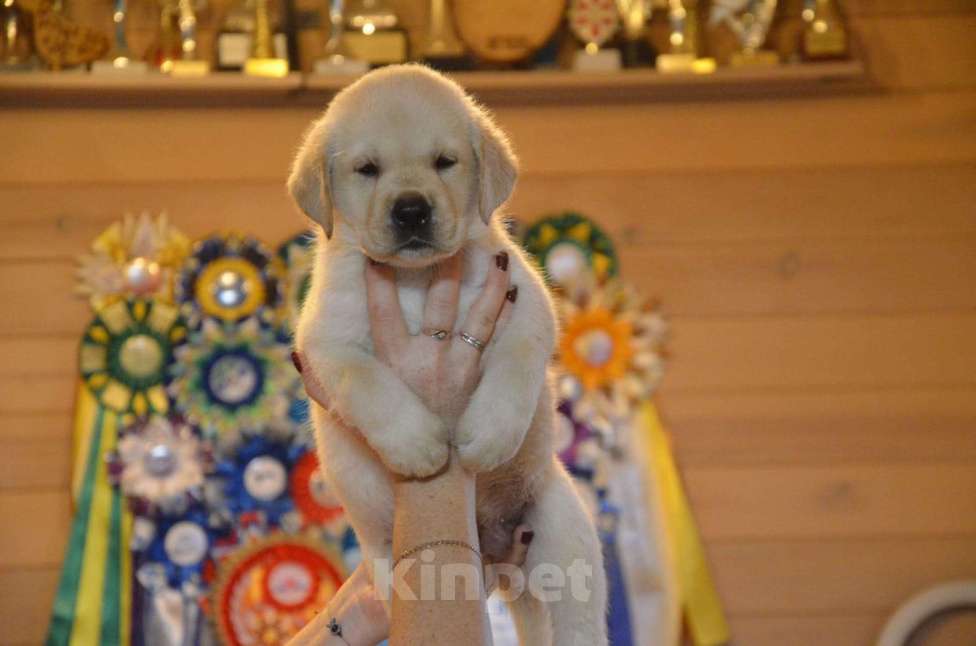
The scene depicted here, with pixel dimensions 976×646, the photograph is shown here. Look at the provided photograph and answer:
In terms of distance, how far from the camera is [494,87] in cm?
302

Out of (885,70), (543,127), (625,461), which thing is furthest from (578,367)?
(885,70)

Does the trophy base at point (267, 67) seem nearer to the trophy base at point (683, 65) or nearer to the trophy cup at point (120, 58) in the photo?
the trophy cup at point (120, 58)

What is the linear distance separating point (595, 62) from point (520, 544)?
1.53 metres

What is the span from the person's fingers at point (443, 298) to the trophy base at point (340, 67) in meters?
1.28

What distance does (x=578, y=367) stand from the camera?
310cm

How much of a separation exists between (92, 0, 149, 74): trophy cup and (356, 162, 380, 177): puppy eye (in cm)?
135

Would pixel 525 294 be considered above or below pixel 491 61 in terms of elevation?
below

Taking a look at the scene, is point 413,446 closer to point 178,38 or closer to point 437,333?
point 437,333

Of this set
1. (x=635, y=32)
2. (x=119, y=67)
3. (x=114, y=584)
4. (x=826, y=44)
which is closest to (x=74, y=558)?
(x=114, y=584)

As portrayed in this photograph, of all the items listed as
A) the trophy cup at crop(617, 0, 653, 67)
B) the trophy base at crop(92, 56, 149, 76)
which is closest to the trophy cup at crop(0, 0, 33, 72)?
the trophy base at crop(92, 56, 149, 76)

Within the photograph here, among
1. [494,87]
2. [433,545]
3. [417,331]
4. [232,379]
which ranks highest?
[494,87]

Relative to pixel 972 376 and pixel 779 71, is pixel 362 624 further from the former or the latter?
pixel 972 376

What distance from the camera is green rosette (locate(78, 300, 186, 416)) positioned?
3.02 m

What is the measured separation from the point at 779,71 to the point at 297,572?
1651 mm
